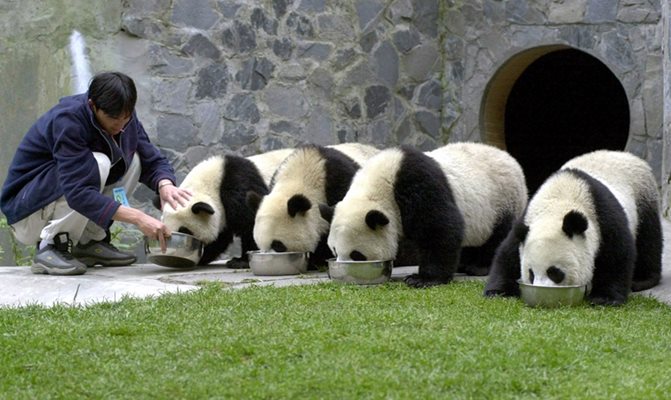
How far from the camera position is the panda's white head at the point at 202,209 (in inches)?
301

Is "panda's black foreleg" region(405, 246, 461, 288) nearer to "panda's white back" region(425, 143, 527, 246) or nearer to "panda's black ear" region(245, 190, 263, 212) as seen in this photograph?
"panda's white back" region(425, 143, 527, 246)

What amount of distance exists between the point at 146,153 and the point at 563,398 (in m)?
4.41

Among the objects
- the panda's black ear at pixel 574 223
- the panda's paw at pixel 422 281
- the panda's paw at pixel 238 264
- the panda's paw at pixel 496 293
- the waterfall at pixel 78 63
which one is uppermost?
the waterfall at pixel 78 63

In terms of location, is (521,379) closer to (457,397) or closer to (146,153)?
(457,397)

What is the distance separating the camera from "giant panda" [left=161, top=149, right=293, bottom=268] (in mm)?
7668

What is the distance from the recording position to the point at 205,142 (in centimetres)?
1091

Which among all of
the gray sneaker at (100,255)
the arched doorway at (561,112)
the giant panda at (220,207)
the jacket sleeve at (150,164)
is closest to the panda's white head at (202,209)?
the giant panda at (220,207)

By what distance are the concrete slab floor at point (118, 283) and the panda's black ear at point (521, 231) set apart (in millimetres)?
1034

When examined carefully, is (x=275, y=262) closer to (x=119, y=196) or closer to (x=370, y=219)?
(x=370, y=219)

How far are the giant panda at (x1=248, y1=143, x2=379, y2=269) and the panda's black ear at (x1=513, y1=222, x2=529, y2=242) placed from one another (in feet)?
6.10

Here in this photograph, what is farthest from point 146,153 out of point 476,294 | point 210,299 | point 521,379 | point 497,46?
point 497,46

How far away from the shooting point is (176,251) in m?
7.47

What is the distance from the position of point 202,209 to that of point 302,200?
863 millimetres

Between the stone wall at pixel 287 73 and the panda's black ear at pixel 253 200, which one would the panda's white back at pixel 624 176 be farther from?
the stone wall at pixel 287 73
